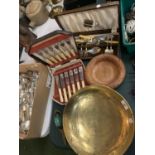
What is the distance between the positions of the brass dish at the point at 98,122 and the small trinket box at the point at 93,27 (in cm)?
20

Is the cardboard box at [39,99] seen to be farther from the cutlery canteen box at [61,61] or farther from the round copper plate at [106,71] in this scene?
the round copper plate at [106,71]

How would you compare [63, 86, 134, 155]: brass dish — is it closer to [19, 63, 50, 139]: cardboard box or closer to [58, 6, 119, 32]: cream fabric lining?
[19, 63, 50, 139]: cardboard box

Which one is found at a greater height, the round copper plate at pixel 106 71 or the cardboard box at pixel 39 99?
the round copper plate at pixel 106 71

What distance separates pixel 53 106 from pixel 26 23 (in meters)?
0.49

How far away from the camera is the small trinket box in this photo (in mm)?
1247

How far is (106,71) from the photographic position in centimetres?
124

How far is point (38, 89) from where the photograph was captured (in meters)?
1.32

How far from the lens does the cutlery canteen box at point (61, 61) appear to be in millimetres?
1263

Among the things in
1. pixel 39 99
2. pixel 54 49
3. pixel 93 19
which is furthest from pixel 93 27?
pixel 39 99

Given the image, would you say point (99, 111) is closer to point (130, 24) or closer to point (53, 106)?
point (53, 106)

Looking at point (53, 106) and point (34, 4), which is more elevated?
point (34, 4)

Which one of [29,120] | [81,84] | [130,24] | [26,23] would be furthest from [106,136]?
[26,23]

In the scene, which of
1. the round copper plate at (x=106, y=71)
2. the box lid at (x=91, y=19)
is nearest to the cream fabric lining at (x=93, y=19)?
the box lid at (x=91, y=19)

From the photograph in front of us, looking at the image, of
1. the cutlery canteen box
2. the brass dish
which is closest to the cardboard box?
the cutlery canteen box
